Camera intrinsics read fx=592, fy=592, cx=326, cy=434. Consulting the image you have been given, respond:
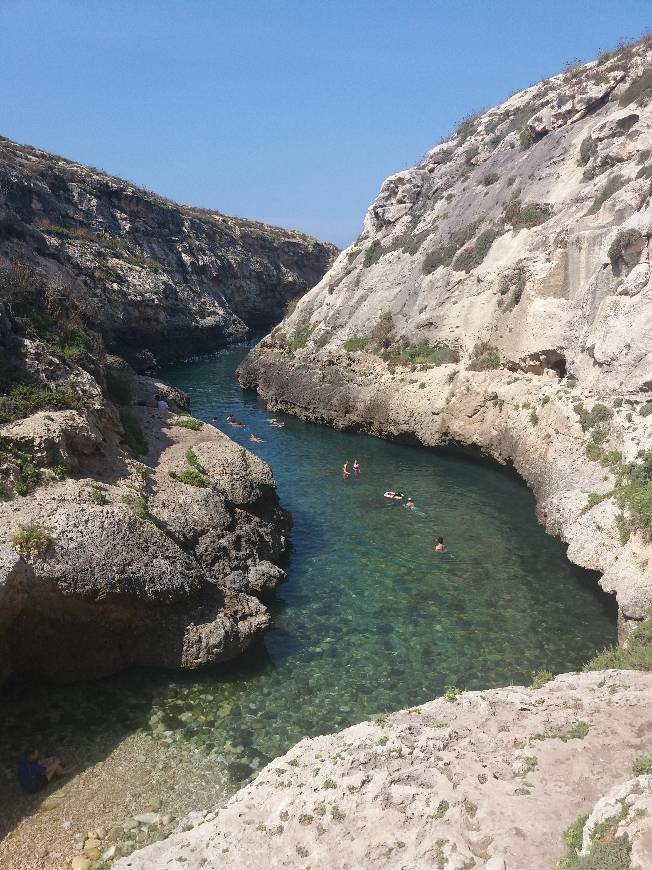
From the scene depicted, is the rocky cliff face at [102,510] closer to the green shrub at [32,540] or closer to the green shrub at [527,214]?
the green shrub at [32,540]

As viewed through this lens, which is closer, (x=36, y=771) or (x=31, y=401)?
(x=36, y=771)

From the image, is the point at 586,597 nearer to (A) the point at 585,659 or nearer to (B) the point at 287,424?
(A) the point at 585,659

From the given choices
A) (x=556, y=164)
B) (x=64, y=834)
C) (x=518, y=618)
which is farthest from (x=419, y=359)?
(x=64, y=834)

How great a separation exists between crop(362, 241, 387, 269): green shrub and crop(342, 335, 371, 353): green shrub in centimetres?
972

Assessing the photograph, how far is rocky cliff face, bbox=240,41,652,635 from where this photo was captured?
75.0ft

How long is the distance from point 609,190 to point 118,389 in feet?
87.7

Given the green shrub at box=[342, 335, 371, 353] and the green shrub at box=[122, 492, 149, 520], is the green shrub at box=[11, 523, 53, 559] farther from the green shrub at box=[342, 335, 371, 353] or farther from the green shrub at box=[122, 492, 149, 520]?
the green shrub at box=[342, 335, 371, 353]

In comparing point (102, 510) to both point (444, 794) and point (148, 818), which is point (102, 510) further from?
point (444, 794)

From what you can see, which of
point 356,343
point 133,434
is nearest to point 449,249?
point 356,343

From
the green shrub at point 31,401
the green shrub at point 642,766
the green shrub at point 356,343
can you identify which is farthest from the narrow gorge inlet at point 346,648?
the green shrub at point 356,343

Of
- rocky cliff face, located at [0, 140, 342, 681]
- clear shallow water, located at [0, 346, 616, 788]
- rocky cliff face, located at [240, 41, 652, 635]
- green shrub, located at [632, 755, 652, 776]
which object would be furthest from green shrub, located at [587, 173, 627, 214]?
green shrub, located at [632, 755, 652, 776]

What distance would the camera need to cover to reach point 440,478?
1195 inches

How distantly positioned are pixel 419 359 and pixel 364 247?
19.6 meters

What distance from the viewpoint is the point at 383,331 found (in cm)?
4188
